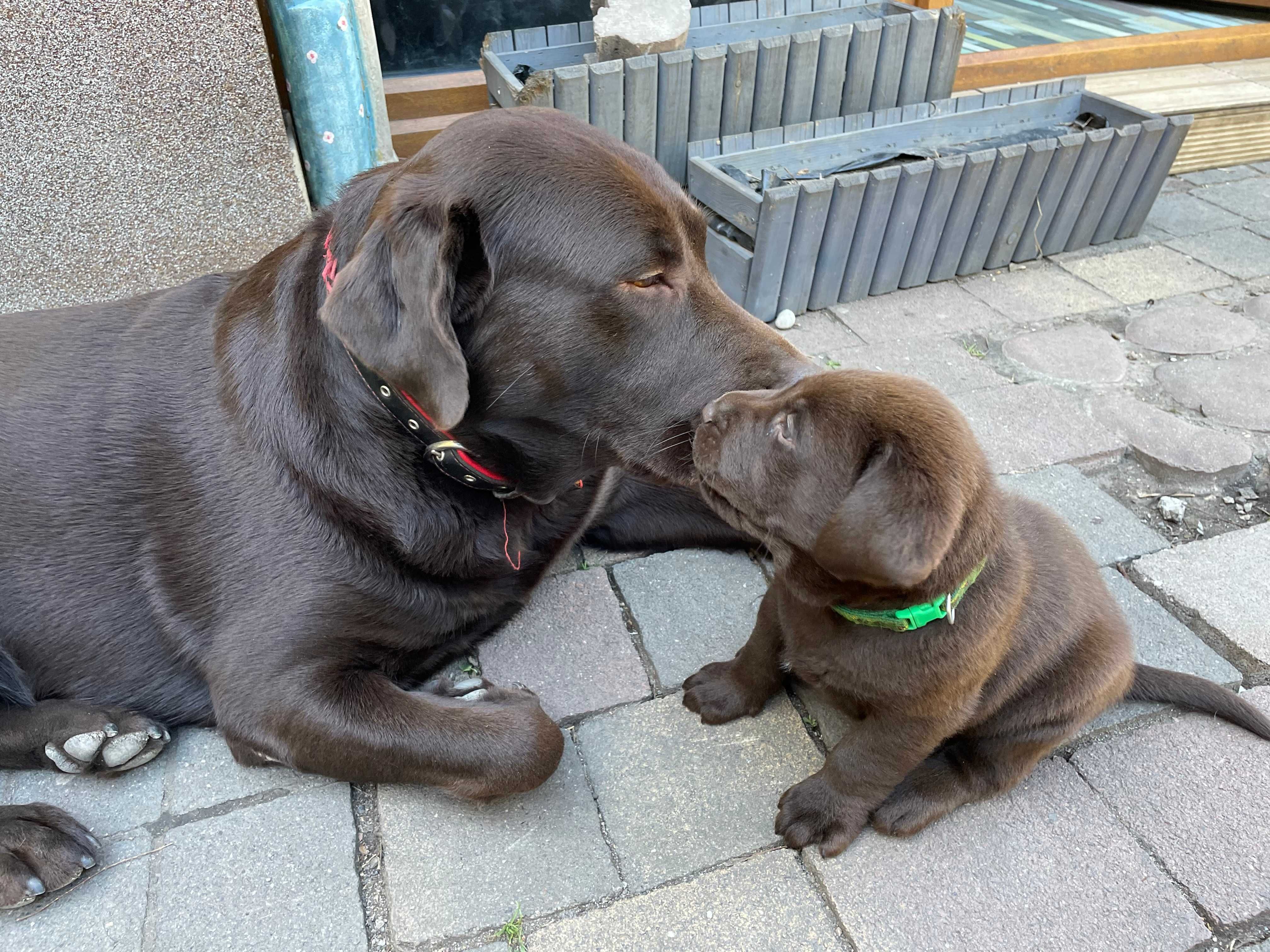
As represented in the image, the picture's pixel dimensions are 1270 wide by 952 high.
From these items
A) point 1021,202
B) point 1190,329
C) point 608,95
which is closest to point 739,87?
point 608,95

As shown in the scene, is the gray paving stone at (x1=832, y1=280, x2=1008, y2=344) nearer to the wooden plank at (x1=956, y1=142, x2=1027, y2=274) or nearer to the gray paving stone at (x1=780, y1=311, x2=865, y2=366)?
the gray paving stone at (x1=780, y1=311, x2=865, y2=366)

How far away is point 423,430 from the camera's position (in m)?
1.74

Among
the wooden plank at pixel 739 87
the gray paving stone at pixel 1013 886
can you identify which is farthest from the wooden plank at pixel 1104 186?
the gray paving stone at pixel 1013 886

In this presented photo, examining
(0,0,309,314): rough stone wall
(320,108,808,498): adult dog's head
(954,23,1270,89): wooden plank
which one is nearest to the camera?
(320,108,808,498): adult dog's head

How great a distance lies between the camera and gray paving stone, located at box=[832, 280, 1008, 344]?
3633 millimetres

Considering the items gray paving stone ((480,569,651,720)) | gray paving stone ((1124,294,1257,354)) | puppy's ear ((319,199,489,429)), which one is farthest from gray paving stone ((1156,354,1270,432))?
puppy's ear ((319,199,489,429))

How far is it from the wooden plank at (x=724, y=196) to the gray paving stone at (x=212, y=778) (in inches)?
103

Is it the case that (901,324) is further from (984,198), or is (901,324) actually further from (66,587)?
(66,587)

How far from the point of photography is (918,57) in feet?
13.9

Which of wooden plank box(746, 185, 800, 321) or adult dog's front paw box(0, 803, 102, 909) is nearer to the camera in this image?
adult dog's front paw box(0, 803, 102, 909)

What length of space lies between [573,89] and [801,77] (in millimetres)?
1196

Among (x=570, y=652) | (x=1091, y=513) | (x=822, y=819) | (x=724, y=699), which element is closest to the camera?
(x=822, y=819)

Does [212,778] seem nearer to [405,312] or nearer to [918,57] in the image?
[405,312]

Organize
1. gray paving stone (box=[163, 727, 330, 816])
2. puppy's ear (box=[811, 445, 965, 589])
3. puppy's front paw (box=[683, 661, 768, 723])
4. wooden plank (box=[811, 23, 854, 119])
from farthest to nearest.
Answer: wooden plank (box=[811, 23, 854, 119]) → puppy's front paw (box=[683, 661, 768, 723]) → gray paving stone (box=[163, 727, 330, 816]) → puppy's ear (box=[811, 445, 965, 589])
